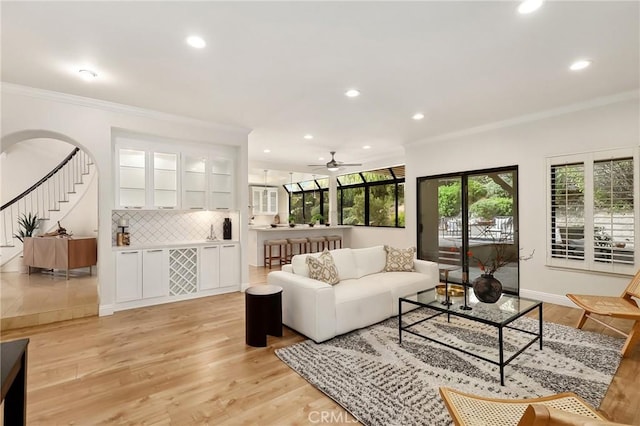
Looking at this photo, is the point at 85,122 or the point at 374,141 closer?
the point at 85,122

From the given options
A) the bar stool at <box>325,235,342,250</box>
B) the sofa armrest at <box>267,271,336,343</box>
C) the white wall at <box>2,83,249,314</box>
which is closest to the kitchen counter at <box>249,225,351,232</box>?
the bar stool at <box>325,235,342,250</box>

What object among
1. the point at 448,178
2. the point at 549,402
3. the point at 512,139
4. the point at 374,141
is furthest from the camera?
the point at 374,141

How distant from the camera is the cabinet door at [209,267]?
490 centimetres

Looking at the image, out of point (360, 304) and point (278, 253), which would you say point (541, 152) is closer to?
point (360, 304)

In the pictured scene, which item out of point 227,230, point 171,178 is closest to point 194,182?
point 171,178

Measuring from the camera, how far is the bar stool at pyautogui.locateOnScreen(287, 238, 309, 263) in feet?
26.0

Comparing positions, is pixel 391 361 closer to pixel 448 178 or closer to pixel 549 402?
pixel 549 402

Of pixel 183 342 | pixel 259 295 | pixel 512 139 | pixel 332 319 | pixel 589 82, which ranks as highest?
pixel 589 82

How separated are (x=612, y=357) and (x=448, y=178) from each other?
3.59m

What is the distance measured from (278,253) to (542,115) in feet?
20.6

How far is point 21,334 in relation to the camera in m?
3.41

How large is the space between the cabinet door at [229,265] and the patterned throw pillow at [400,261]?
2502 millimetres

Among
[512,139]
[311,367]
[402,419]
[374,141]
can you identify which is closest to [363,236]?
[374,141]

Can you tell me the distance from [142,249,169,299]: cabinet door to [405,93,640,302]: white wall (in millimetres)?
5104
